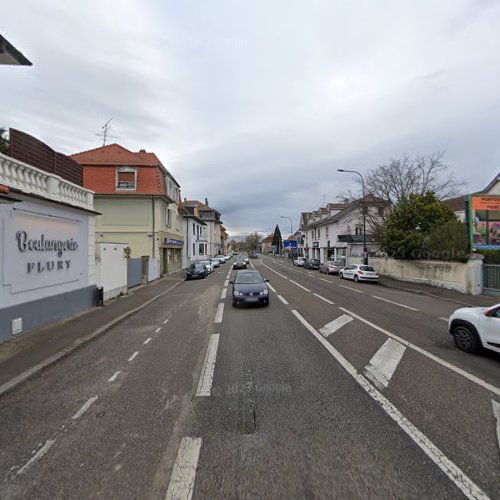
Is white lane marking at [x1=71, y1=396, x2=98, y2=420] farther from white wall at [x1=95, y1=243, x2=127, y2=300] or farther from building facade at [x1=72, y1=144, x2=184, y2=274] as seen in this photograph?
building facade at [x1=72, y1=144, x2=184, y2=274]

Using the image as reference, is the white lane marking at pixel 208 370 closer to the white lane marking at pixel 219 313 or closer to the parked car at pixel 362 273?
the white lane marking at pixel 219 313

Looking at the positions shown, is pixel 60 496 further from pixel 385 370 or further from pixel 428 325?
pixel 428 325

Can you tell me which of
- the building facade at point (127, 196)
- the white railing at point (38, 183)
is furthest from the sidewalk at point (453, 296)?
the building facade at point (127, 196)

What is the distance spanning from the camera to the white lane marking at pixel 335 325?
756 centimetres

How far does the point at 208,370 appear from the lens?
518cm

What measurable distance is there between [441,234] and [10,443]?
20884mm

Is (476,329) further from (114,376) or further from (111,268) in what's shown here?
(111,268)

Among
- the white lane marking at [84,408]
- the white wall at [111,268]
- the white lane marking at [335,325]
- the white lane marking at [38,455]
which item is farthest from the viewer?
the white wall at [111,268]

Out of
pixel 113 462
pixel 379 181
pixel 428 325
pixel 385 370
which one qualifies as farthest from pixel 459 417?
pixel 379 181

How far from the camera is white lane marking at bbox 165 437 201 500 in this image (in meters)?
2.50

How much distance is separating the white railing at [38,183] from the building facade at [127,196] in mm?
11478

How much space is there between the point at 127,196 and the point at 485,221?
24009mm

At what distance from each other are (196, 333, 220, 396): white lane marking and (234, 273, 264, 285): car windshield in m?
5.16

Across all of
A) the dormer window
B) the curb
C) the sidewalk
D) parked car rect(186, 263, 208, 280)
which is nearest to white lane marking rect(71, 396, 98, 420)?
the curb
